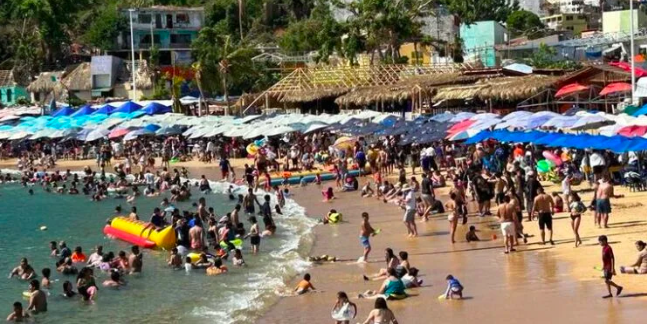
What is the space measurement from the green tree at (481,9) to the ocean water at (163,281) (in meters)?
55.5

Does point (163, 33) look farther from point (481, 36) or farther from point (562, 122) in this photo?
point (562, 122)

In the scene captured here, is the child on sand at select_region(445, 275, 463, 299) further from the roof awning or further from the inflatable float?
the roof awning

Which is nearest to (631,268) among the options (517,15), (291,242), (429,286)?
(429,286)

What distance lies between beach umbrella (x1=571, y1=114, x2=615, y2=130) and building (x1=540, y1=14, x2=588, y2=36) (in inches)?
2798

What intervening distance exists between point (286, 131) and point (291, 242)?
21297 millimetres

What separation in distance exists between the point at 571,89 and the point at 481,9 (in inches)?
2090

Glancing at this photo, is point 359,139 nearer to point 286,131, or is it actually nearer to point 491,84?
point 286,131

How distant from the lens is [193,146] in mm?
53750

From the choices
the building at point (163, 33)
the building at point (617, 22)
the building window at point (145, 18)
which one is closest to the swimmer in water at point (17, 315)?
the building at point (617, 22)

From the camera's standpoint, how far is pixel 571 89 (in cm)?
4547

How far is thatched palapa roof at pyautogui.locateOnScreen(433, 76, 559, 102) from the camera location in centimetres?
4753

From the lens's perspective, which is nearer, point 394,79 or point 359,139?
point 359,139

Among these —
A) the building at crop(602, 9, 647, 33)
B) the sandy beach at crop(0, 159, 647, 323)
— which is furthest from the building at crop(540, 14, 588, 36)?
the sandy beach at crop(0, 159, 647, 323)

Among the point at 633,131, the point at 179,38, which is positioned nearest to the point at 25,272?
the point at 633,131
